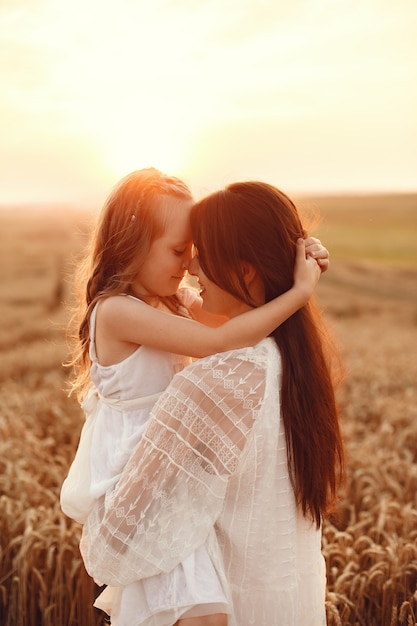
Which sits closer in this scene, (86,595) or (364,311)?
(86,595)

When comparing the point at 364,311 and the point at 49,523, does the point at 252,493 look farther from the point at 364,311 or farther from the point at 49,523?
the point at 364,311

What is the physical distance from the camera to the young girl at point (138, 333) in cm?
264

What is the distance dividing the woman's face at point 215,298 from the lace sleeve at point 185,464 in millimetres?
290

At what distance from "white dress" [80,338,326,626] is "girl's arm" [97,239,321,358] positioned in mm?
93

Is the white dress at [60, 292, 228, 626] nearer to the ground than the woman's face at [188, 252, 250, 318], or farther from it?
nearer to the ground

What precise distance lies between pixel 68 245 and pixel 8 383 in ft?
95.0

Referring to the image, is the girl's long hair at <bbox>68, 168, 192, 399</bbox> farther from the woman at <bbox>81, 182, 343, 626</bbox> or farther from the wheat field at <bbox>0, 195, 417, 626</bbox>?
the wheat field at <bbox>0, 195, 417, 626</bbox>

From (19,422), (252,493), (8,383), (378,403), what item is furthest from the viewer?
(8,383)

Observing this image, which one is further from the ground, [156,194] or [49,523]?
[156,194]

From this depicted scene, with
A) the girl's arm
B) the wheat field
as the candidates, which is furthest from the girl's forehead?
the wheat field

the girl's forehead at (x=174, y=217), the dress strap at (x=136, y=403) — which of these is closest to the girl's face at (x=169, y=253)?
the girl's forehead at (x=174, y=217)

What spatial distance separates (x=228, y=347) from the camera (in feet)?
8.84

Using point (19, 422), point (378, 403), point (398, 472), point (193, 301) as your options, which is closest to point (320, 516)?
point (193, 301)

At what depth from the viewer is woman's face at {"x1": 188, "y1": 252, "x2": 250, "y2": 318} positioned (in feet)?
9.21
